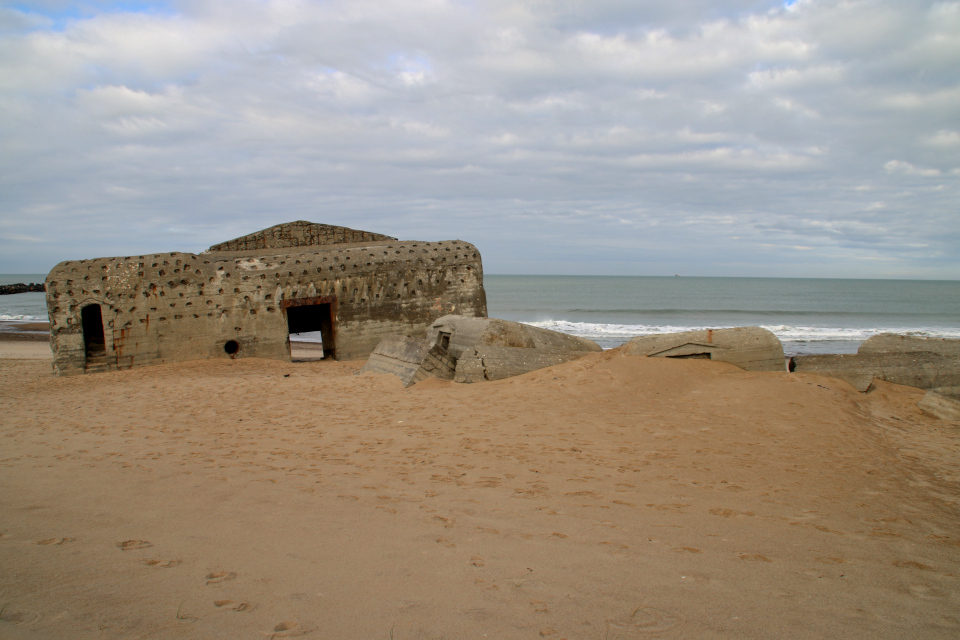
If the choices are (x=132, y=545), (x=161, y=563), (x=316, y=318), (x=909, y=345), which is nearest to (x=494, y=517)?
(x=161, y=563)

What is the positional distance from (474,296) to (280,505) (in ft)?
31.3

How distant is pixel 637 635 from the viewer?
2.39 metres

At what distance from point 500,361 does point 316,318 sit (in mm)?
8466

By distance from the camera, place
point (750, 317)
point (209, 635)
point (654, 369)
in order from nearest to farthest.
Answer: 1. point (209, 635)
2. point (654, 369)
3. point (750, 317)

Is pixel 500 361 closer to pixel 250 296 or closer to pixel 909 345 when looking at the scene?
pixel 250 296

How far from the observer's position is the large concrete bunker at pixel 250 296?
11352mm

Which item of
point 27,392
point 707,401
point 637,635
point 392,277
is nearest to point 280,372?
point 392,277

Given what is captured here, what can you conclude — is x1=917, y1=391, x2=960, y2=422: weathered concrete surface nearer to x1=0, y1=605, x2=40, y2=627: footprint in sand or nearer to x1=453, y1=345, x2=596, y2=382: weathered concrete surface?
x1=453, y1=345, x2=596, y2=382: weathered concrete surface

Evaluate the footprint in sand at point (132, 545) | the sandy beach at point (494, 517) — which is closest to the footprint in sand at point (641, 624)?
the sandy beach at point (494, 517)

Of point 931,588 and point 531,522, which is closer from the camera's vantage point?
point 931,588

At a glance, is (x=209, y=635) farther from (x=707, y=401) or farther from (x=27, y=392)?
(x=27, y=392)

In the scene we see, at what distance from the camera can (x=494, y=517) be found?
381 cm

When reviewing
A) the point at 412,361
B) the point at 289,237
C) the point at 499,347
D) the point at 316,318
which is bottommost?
the point at 412,361

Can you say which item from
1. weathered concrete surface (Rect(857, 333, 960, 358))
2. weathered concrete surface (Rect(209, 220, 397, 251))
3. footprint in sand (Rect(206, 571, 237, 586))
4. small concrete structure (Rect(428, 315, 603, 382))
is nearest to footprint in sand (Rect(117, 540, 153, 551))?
footprint in sand (Rect(206, 571, 237, 586))
